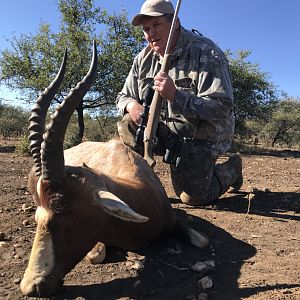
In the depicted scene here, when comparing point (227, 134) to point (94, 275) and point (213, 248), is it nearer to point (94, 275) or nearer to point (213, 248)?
point (213, 248)

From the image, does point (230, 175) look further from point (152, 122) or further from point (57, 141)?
point (57, 141)

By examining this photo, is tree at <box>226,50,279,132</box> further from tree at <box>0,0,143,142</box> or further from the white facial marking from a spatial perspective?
the white facial marking

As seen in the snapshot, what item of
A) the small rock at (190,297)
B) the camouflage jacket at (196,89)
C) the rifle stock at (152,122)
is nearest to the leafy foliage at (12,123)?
the camouflage jacket at (196,89)

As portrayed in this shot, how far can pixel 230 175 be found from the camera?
18.6 ft

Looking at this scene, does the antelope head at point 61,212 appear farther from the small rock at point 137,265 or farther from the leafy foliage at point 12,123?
the leafy foliage at point 12,123

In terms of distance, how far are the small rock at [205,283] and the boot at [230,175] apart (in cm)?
263

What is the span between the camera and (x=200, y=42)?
527 cm

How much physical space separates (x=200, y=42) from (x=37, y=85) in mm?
15269

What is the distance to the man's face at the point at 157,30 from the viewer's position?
5.17 meters

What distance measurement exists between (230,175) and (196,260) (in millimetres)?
2398

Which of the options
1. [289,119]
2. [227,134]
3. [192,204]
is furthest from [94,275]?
[289,119]

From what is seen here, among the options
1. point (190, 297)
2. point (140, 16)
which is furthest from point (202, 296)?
point (140, 16)

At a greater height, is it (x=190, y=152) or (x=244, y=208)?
(x=190, y=152)

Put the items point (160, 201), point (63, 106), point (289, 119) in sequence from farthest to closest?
Answer: 1. point (289, 119)
2. point (160, 201)
3. point (63, 106)
